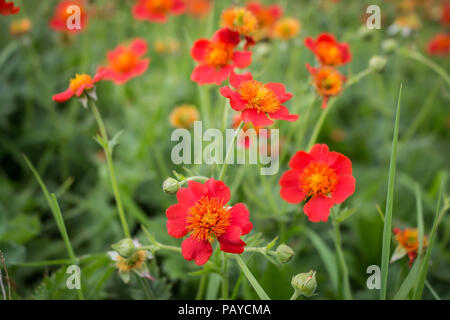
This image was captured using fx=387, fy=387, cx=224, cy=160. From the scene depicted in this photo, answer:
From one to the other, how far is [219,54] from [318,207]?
1.34 feet

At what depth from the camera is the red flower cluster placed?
3.08 feet

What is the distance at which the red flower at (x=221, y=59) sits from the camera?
884 millimetres

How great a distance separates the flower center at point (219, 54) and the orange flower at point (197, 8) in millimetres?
1800

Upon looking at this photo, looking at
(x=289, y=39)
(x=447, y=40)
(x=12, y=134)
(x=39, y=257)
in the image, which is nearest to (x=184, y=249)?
(x=39, y=257)

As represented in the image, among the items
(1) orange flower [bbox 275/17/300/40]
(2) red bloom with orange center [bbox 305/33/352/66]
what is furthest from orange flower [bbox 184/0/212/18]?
(2) red bloom with orange center [bbox 305/33/352/66]

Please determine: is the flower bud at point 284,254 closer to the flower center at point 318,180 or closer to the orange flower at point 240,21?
the flower center at point 318,180

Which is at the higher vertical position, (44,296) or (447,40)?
(447,40)

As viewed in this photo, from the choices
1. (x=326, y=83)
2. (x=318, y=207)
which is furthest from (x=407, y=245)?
(x=326, y=83)

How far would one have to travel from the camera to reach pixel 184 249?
26.8 inches

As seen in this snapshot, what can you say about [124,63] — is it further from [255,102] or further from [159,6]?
[255,102]

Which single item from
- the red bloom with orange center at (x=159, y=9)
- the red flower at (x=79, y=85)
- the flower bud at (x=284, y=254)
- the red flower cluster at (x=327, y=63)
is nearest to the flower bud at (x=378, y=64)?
the red flower cluster at (x=327, y=63)

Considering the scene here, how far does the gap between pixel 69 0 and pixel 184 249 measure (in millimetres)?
1562

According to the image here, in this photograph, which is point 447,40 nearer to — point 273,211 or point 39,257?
point 273,211

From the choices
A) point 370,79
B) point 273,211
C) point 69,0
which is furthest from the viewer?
point 370,79
